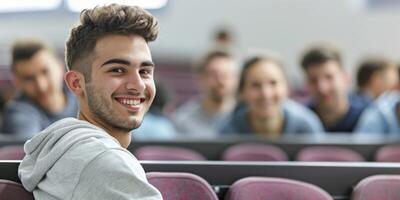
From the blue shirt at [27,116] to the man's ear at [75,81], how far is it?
2.01m

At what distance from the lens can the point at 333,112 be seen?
14.3 ft

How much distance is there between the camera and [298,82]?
831 cm

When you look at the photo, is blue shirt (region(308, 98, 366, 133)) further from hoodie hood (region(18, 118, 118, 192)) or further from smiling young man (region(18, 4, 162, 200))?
hoodie hood (region(18, 118, 118, 192))

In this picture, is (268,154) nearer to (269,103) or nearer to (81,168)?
(269,103)

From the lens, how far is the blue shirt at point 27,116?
3.90 metres

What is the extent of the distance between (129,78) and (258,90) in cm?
224

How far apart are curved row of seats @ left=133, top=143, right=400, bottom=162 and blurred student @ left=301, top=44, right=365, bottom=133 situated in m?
0.79

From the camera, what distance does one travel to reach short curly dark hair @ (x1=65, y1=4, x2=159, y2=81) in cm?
184

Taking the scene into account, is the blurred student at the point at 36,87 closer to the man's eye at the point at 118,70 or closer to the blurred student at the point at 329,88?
Answer: the blurred student at the point at 329,88

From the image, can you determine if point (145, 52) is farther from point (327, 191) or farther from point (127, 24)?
point (327, 191)

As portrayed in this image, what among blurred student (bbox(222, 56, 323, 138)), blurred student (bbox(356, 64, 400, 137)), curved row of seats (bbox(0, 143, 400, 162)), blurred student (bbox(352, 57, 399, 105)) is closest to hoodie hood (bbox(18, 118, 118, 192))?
curved row of seats (bbox(0, 143, 400, 162))

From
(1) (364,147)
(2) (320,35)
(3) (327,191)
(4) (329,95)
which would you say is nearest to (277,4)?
(2) (320,35)

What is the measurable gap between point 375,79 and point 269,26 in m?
3.46

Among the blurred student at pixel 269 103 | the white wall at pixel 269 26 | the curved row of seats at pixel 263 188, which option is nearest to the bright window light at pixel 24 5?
the white wall at pixel 269 26
